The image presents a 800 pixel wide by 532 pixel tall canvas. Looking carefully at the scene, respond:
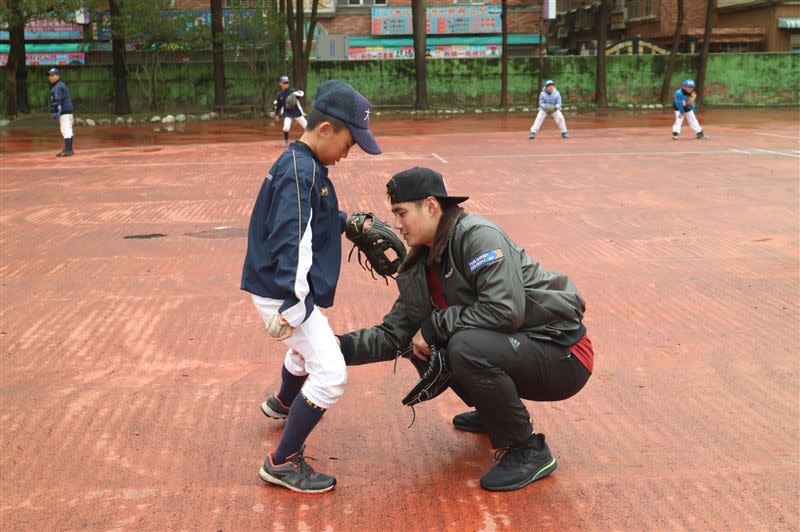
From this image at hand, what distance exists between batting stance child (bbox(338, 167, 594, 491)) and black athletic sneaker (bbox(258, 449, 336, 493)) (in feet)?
2.31

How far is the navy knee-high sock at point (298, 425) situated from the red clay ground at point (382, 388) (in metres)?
0.19

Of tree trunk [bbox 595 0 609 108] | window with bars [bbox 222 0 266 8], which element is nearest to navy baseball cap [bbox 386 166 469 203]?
tree trunk [bbox 595 0 609 108]

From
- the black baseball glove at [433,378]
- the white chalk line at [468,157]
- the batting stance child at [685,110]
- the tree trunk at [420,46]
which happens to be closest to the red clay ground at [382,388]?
the black baseball glove at [433,378]

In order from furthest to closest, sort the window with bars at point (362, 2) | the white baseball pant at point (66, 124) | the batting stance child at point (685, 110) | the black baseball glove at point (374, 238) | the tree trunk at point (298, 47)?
the window with bars at point (362, 2)
the tree trunk at point (298, 47)
the batting stance child at point (685, 110)
the white baseball pant at point (66, 124)
the black baseball glove at point (374, 238)

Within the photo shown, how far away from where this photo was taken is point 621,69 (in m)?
40.9

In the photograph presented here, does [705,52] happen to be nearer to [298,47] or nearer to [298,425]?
[298,47]

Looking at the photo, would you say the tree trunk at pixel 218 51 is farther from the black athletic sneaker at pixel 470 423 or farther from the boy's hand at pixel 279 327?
the boy's hand at pixel 279 327

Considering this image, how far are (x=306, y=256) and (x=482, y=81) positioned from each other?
38.8m

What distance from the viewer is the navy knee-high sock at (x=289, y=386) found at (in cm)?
470

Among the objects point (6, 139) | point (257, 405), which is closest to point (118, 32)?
point (6, 139)

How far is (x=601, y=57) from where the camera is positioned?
3825 centimetres

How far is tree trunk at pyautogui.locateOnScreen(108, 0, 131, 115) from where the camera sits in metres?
35.3

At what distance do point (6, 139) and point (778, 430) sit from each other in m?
25.8

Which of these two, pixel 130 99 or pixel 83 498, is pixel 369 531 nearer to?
pixel 83 498
